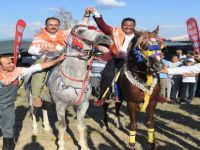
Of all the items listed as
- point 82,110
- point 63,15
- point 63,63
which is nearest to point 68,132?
point 82,110

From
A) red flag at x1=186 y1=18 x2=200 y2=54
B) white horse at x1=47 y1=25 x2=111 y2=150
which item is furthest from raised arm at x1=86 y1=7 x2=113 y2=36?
red flag at x1=186 y1=18 x2=200 y2=54

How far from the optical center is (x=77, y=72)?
256 inches

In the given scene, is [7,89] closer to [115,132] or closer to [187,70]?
[187,70]

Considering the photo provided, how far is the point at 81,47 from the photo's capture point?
20.5 feet

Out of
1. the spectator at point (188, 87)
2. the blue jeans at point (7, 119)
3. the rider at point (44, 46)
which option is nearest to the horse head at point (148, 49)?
the rider at point (44, 46)

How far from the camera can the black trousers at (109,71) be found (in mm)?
7726

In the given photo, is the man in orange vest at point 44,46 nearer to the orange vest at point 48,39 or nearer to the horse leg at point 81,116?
the orange vest at point 48,39

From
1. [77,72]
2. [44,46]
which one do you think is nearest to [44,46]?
[44,46]

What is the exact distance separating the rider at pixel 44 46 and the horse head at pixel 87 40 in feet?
3.44

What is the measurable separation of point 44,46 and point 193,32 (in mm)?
3016

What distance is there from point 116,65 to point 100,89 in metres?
0.69

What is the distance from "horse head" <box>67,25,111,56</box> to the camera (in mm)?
6133

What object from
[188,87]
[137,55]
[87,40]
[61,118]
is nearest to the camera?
[87,40]

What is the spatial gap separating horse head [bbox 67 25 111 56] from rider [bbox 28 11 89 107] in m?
1.05
